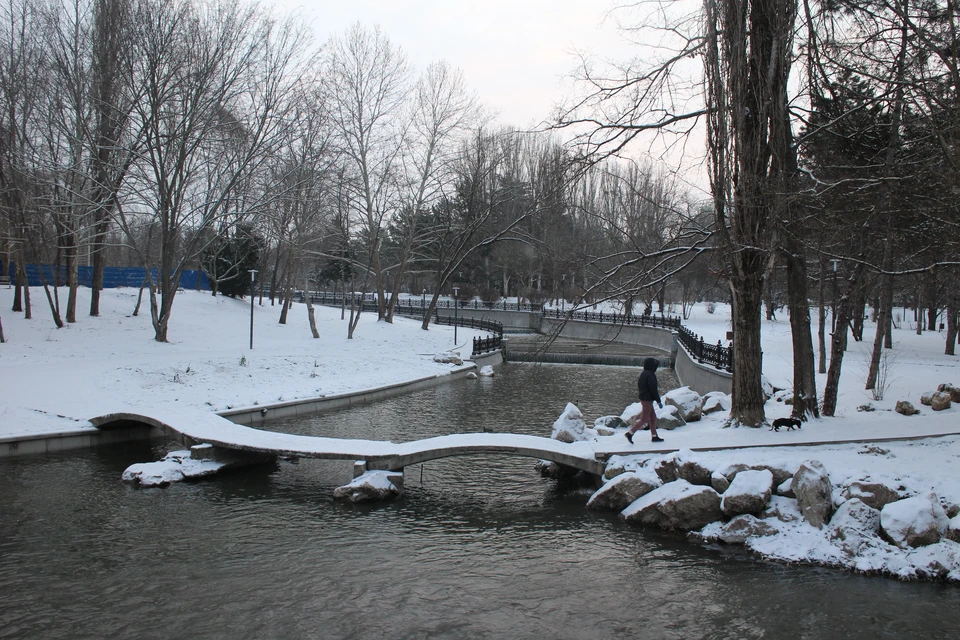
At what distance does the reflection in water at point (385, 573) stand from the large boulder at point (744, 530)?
0.89ft

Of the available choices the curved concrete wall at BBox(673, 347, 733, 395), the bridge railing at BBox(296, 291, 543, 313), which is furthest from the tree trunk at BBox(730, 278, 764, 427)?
the bridge railing at BBox(296, 291, 543, 313)

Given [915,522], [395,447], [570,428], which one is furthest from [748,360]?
[395,447]

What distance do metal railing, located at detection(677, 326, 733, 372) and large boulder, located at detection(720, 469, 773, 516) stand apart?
10617mm

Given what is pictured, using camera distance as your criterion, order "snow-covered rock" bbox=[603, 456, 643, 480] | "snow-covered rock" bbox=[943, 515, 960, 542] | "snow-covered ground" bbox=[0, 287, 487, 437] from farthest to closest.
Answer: "snow-covered ground" bbox=[0, 287, 487, 437] < "snow-covered rock" bbox=[603, 456, 643, 480] < "snow-covered rock" bbox=[943, 515, 960, 542]

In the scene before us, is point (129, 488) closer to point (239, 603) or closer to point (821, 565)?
point (239, 603)

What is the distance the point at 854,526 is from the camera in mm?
8164

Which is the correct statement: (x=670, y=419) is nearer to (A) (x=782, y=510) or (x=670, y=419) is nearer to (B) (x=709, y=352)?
(A) (x=782, y=510)

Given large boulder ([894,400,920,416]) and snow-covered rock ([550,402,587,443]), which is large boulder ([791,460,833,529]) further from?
snow-covered rock ([550,402,587,443])

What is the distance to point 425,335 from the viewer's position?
3578cm

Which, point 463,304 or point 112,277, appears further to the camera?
point 463,304

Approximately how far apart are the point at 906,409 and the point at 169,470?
1311 centimetres

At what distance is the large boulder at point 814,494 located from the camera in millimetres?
8492

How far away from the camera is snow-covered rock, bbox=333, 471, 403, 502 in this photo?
34.1 ft

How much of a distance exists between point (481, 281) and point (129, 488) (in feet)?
189
